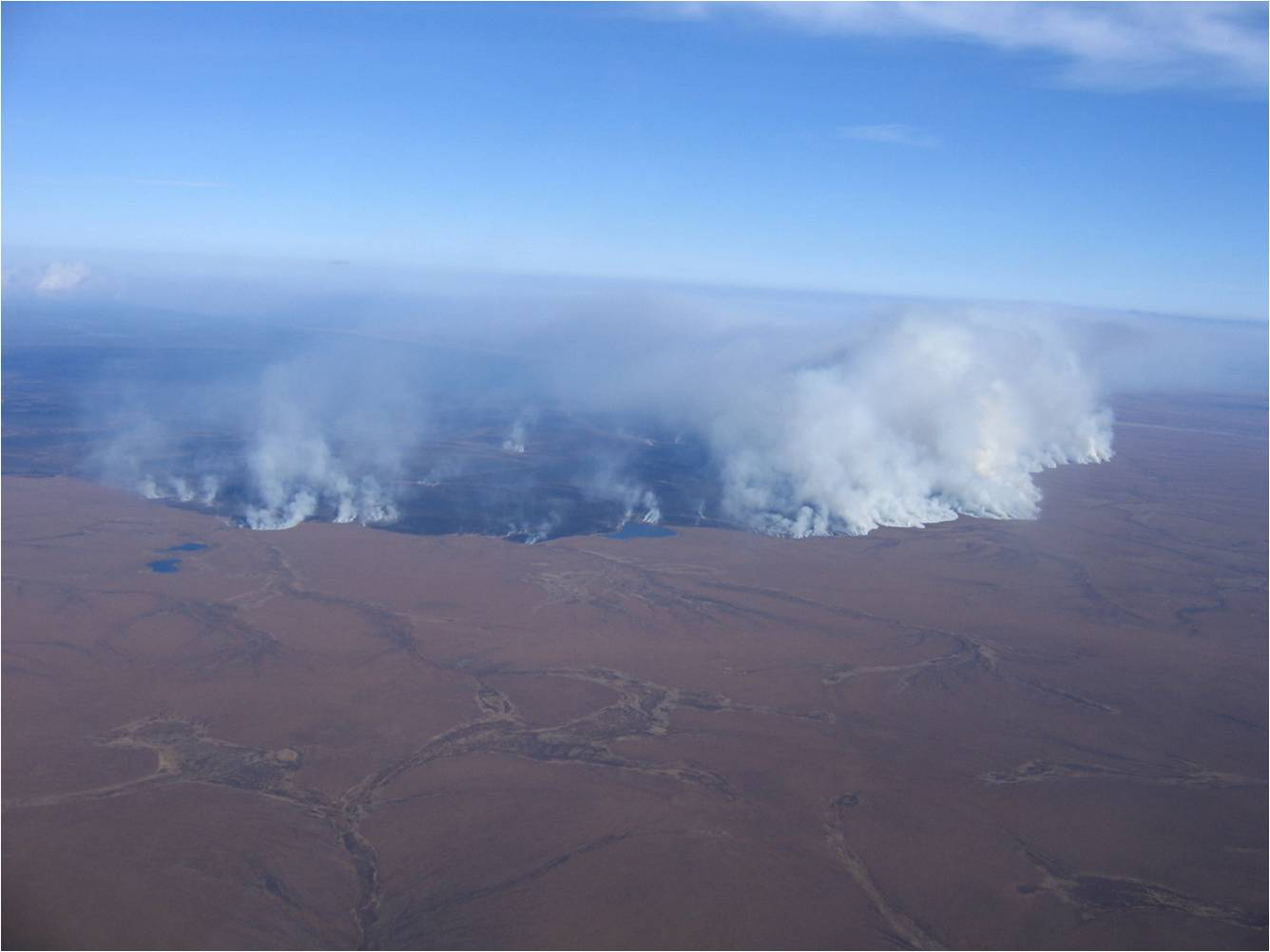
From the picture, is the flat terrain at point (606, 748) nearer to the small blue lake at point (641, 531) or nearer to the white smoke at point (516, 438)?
the small blue lake at point (641, 531)

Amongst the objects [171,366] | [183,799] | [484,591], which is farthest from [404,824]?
[171,366]

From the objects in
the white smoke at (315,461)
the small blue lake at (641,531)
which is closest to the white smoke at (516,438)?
the white smoke at (315,461)

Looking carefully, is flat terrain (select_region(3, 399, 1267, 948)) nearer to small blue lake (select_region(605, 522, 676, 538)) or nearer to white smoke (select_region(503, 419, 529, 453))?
small blue lake (select_region(605, 522, 676, 538))

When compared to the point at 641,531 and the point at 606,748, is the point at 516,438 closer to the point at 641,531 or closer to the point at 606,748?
the point at 641,531

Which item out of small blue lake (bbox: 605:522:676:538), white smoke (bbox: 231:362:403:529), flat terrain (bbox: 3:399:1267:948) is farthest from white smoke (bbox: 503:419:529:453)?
A: flat terrain (bbox: 3:399:1267:948)

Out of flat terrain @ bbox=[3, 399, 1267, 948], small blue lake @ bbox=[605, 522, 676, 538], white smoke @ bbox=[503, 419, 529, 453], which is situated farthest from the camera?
white smoke @ bbox=[503, 419, 529, 453]

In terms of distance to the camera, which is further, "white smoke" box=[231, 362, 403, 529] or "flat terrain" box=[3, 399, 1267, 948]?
"white smoke" box=[231, 362, 403, 529]

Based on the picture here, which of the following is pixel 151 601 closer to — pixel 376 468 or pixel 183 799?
pixel 183 799
